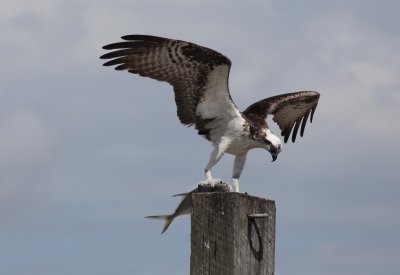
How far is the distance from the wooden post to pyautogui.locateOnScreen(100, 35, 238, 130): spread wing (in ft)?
15.2

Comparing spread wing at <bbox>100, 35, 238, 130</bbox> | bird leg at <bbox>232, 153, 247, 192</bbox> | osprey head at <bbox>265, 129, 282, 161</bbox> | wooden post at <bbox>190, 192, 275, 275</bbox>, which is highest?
spread wing at <bbox>100, 35, 238, 130</bbox>

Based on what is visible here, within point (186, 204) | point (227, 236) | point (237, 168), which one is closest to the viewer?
point (227, 236)

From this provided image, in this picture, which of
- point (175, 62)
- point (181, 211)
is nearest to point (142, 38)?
point (175, 62)

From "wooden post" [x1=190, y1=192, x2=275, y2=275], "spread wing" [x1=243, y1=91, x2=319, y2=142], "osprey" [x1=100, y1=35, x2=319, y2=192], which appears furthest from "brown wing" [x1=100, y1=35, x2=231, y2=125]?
"wooden post" [x1=190, y1=192, x2=275, y2=275]

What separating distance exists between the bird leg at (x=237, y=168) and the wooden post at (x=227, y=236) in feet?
11.4

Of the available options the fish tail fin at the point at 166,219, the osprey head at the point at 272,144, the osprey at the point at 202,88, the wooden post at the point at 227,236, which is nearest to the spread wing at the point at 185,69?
the osprey at the point at 202,88

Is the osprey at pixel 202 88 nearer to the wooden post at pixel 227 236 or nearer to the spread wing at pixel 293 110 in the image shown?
the spread wing at pixel 293 110

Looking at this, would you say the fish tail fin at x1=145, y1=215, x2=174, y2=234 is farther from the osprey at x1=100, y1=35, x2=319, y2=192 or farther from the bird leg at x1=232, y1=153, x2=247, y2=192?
the osprey at x1=100, y1=35, x2=319, y2=192

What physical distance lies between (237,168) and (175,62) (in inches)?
57.5

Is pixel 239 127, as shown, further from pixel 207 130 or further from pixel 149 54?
pixel 149 54

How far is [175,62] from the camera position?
925 centimetres

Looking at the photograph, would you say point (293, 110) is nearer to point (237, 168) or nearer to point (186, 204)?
point (237, 168)

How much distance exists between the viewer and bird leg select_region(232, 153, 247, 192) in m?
8.21

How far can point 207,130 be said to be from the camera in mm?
9648
